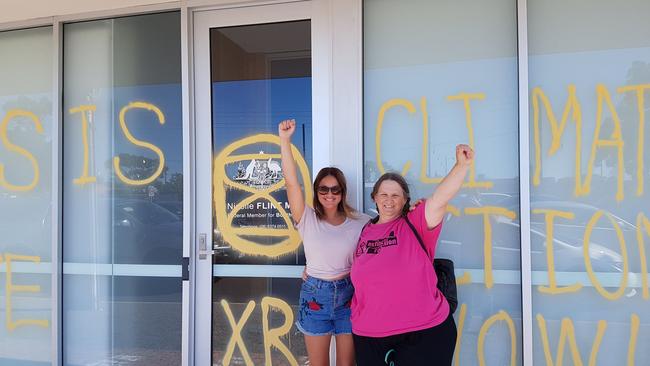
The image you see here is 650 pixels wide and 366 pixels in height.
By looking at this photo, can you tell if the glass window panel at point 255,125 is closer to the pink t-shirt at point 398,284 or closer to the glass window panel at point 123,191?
the glass window panel at point 123,191

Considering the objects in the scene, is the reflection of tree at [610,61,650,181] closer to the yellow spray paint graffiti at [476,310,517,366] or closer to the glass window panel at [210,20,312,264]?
the yellow spray paint graffiti at [476,310,517,366]

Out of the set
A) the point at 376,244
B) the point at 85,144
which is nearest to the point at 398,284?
the point at 376,244

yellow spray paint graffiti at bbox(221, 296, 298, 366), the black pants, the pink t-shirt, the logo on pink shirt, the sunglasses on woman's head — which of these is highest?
the sunglasses on woman's head

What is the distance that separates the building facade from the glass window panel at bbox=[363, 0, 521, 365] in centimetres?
1

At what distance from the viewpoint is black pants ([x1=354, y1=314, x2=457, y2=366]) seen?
Answer: 2.17 meters

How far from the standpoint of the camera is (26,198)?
11.8 feet

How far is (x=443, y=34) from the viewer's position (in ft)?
9.85

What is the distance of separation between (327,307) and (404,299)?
477mm

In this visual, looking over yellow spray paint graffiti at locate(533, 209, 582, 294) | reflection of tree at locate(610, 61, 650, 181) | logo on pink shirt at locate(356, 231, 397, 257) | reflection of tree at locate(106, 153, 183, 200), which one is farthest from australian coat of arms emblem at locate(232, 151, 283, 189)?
reflection of tree at locate(610, 61, 650, 181)

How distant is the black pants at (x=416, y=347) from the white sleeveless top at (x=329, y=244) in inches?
16.1

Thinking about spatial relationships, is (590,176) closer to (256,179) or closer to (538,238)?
(538,238)

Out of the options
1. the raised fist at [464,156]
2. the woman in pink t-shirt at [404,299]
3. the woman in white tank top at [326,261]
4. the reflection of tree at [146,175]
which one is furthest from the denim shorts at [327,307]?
the reflection of tree at [146,175]

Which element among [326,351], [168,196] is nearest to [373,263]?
[326,351]

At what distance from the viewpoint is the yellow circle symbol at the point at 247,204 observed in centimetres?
317
